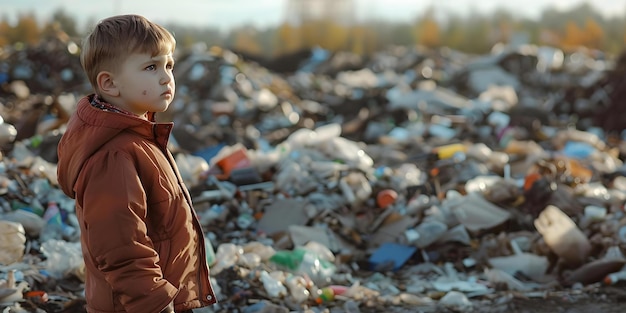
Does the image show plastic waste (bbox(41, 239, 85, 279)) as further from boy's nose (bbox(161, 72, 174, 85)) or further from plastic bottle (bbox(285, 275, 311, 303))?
boy's nose (bbox(161, 72, 174, 85))

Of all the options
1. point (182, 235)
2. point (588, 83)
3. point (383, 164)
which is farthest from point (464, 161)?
point (588, 83)

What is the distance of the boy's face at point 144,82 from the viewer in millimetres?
2115

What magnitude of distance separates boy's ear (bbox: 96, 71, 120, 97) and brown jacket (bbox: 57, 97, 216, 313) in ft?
0.20

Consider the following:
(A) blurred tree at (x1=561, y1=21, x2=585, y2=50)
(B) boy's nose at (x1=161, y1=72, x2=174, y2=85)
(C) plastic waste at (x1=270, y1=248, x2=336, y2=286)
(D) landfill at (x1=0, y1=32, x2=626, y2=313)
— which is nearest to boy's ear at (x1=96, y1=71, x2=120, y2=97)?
(B) boy's nose at (x1=161, y1=72, x2=174, y2=85)

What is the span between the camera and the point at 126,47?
2092 millimetres

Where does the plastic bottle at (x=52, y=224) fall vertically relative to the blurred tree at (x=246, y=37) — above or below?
above

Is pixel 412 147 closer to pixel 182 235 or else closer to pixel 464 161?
pixel 464 161

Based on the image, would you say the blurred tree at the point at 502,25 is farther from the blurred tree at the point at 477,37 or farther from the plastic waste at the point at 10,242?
the plastic waste at the point at 10,242

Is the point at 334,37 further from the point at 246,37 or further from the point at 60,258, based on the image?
the point at 60,258

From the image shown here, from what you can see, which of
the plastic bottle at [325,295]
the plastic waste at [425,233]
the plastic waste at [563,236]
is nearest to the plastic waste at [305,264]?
the plastic bottle at [325,295]

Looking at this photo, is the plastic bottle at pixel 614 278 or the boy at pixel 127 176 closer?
the boy at pixel 127 176

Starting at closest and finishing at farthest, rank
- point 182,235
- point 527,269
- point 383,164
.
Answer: point 182,235 < point 527,269 < point 383,164

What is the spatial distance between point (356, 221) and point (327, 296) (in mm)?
1418

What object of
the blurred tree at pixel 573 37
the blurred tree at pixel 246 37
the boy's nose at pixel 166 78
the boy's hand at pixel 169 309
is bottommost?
the blurred tree at pixel 246 37
